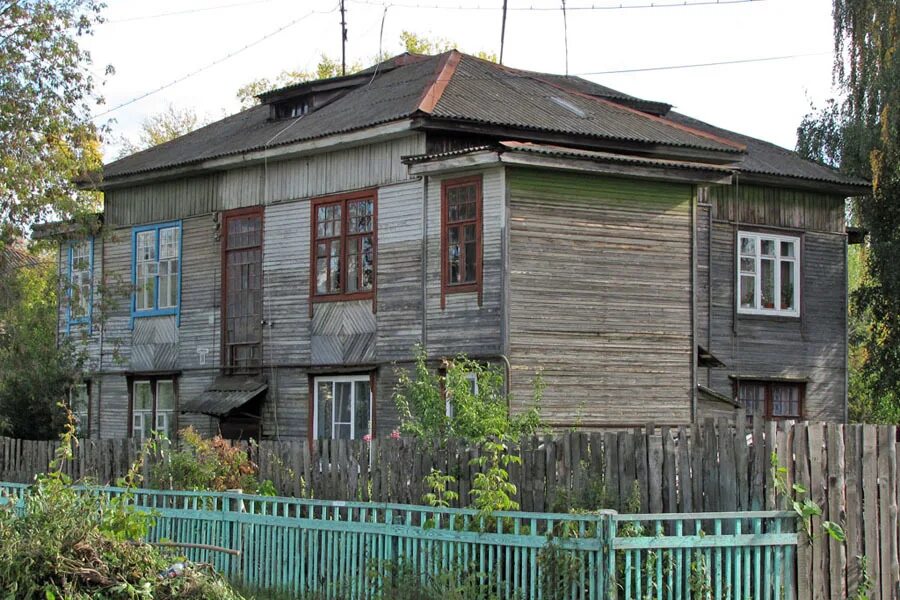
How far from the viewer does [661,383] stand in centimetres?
2388

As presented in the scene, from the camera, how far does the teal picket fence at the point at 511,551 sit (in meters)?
10.7

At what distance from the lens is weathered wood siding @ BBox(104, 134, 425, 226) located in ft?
80.7

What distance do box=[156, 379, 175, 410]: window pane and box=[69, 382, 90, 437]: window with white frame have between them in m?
2.42

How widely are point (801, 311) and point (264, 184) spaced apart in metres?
11.3

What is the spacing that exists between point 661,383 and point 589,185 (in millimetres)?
3697

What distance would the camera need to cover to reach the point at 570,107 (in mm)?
25594

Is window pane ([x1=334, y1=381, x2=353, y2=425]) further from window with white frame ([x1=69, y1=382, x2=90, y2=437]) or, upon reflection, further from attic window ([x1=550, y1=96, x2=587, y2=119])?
window with white frame ([x1=69, y1=382, x2=90, y2=437])

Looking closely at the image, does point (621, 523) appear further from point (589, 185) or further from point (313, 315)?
point (313, 315)

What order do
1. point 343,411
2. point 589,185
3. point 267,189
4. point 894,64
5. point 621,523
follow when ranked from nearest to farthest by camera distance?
point 621,523, point 589,185, point 343,411, point 267,189, point 894,64

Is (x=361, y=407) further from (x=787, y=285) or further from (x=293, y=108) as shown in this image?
(x=787, y=285)

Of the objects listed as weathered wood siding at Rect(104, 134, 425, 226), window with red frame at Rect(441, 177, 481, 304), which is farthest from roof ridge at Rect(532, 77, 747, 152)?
window with red frame at Rect(441, 177, 481, 304)

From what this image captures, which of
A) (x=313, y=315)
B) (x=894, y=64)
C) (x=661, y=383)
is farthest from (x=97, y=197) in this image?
(x=894, y=64)

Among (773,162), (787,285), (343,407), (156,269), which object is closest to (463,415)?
(343,407)

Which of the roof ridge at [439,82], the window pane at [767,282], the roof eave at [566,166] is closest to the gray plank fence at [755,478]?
the roof eave at [566,166]
